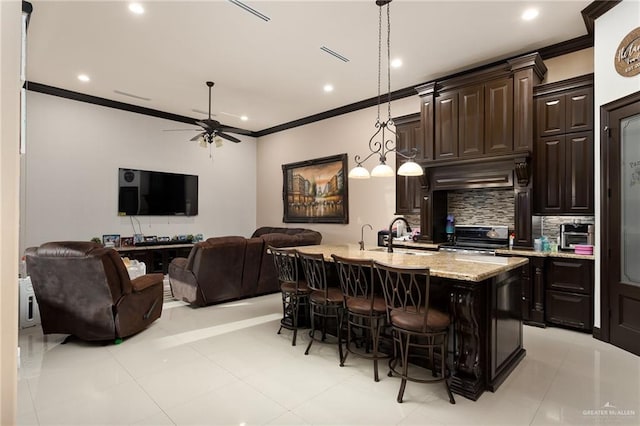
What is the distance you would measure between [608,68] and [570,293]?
2.55 m

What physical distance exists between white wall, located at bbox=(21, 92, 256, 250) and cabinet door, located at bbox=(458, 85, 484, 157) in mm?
5710

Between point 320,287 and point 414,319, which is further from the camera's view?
point 320,287

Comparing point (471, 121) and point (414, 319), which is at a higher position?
point (471, 121)

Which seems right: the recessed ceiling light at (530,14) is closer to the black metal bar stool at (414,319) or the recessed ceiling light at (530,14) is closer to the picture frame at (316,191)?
the black metal bar stool at (414,319)

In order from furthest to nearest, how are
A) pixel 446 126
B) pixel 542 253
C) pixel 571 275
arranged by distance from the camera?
pixel 446 126, pixel 542 253, pixel 571 275

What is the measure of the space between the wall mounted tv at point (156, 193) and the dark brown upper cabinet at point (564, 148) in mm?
6688

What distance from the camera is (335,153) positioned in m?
7.17

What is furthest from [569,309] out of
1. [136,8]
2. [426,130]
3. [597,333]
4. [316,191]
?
[136,8]

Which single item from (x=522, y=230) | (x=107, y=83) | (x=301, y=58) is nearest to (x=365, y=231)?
(x=522, y=230)

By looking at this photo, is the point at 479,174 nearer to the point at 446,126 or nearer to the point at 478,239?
the point at 446,126

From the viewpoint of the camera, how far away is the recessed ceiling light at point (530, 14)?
367 cm

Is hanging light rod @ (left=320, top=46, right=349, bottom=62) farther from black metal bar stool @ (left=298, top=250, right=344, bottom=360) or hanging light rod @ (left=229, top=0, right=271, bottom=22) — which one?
black metal bar stool @ (left=298, top=250, right=344, bottom=360)

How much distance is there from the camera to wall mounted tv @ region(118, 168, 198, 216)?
673 cm

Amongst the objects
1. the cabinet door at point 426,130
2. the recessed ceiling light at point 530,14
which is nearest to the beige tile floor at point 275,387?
the cabinet door at point 426,130
